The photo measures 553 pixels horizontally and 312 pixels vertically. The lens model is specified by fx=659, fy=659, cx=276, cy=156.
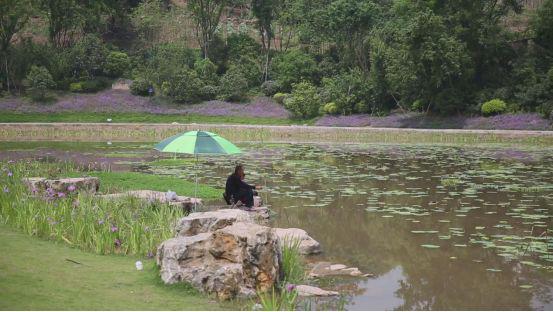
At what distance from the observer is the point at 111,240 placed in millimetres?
9539

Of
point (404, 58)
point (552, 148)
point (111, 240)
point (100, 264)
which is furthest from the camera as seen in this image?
point (404, 58)

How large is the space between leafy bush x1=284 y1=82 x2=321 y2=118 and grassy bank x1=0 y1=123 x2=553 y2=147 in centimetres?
606

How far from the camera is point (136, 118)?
45.7 meters

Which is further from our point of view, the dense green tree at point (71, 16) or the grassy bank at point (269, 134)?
the dense green tree at point (71, 16)

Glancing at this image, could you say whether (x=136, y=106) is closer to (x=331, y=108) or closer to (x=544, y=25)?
(x=331, y=108)

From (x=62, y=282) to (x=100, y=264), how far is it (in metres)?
1.29

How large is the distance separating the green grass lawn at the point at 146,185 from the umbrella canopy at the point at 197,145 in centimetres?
305

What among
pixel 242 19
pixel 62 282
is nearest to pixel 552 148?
pixel 62 282

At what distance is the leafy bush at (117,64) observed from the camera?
167 feet

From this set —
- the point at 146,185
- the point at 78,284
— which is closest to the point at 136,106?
the point at 146,185

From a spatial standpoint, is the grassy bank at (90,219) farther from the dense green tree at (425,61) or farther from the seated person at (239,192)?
the dense green tree at (425,61)

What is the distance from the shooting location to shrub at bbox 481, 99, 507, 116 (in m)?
37.2

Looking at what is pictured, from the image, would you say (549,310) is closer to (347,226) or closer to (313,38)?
(347,226)

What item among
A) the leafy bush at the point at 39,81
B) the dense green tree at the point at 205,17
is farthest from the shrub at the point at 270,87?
the leafy bush at the point at 39,81
